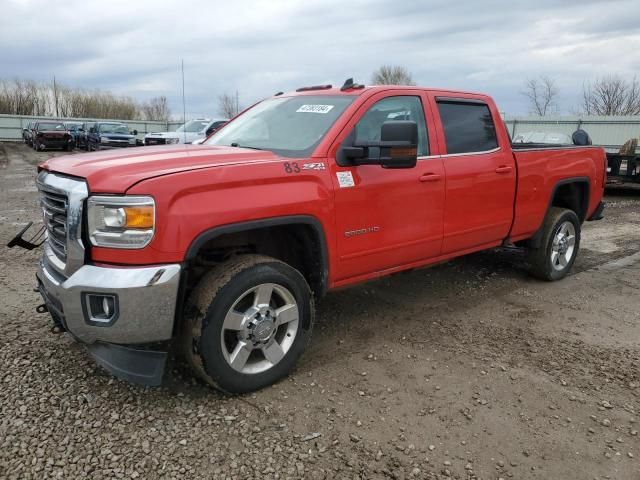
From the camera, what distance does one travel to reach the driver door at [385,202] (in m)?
Result: 3.73

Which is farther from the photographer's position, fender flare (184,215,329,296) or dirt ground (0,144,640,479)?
fender flare (184,215,329,296)

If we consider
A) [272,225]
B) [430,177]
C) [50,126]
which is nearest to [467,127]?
[430,177]

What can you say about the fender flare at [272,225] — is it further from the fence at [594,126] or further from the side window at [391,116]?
the fence at [594,126]

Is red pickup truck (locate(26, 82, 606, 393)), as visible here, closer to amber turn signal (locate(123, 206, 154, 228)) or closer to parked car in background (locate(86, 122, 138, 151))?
amber turn signal (locate(123, 206, 154, 228))

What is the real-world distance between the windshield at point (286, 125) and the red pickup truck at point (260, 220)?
15 mm

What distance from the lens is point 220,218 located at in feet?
10.0

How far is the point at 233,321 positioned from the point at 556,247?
13.6 ft

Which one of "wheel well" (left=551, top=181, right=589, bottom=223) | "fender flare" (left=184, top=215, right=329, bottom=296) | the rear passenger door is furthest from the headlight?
"wheel well" (left=551, top=181, right=589, bottom=223)

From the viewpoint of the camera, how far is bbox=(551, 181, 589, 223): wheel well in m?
6.19

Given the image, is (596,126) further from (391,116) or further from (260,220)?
(260,220)

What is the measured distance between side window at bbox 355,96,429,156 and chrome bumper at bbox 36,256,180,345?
5.70 ft

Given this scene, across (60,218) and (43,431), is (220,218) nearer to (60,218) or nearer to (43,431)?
(60,218)

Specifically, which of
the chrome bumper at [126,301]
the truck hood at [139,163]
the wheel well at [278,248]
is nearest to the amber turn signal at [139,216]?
the truck hood at [139,163]

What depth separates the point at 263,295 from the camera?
3338 mm
